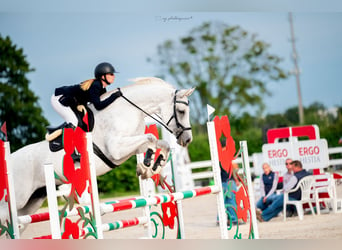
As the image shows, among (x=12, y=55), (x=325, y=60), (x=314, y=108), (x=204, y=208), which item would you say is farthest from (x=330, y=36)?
(x=204, y=208)

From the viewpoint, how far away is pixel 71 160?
312 centimetres

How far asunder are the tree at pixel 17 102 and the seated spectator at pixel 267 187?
660 centimetres

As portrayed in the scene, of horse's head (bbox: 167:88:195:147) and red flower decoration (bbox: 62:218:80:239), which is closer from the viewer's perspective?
red flower decoration (bbox: 62:218:80:239)

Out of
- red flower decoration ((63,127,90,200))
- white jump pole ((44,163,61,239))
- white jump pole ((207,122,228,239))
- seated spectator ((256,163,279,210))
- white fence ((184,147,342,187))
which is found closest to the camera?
white jump pole ((44,163,61,239))

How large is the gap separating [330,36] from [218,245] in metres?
15.6

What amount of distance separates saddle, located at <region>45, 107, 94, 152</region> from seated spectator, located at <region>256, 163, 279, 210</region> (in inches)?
112

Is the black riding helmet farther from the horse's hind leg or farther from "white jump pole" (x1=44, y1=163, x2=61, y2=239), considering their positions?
"white jump pole" (x1=44, y1=163, x2=61, y2=239)

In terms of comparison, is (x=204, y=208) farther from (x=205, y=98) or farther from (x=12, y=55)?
(x=205, y=98)

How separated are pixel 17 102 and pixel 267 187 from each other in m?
7.53

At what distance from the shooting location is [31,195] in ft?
13.3

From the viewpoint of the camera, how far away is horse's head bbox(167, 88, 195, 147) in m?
3.91

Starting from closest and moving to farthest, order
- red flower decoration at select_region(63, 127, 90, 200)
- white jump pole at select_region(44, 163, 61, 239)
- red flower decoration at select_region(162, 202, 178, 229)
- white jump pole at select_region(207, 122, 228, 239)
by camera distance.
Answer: white jump pole at select_region(44, 163, 61, 239), red flower decoration at select_region(63, 127, 90, 200), white jump pole at select_region(207, 122, 228, 239), red flower decoration at select_region(162, 202, 178, 229)

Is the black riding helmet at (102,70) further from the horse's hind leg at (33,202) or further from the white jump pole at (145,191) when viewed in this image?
the horse's hind leg at (33,202)

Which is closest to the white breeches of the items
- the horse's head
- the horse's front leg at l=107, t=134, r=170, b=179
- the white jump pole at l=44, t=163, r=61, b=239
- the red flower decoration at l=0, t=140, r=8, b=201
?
the horse's front leg at l=107, t=134, r=170, b=179
